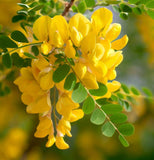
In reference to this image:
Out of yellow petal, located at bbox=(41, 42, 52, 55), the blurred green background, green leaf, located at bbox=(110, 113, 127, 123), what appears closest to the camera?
yellow petal, located at bbox=(41, 42, 52, 55)

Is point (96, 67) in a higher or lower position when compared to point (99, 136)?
higher

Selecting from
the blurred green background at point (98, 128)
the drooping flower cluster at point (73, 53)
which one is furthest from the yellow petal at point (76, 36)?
the blurred green background at point (98, 128)

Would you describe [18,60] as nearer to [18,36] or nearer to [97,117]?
[18,36]

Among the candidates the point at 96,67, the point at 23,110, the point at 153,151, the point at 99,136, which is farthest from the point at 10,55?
the point at 153,151

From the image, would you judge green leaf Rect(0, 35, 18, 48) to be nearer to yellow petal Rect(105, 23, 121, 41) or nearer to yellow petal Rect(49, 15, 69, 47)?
yellow petal Rect(49, 15, 69, 47)

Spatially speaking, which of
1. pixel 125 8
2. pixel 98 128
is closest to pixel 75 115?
pixel 125 8

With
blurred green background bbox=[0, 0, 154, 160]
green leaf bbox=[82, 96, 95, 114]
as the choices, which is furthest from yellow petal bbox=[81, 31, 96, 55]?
blurred green background bbox=[0, 0, 154, 160]

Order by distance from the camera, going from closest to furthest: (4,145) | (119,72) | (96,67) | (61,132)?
1. (96,67)
2. (61,132)
3. (4,145)
4. (119,72)

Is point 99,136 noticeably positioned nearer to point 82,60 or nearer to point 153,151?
point 153,151

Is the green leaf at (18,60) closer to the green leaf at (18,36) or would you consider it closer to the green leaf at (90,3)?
the green leaf at (18,36)
